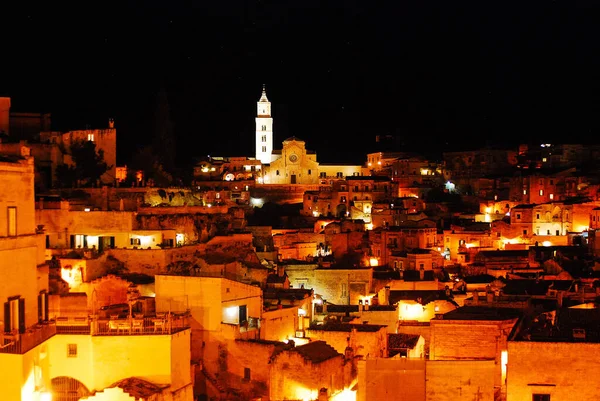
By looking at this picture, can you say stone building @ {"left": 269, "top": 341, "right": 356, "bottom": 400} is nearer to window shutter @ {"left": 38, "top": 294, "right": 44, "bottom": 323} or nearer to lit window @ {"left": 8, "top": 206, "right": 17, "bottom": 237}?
window shutter @ {"left": 38, "top": 294, "right": 44, "bottom": 323}

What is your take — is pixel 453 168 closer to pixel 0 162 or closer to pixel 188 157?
pixel 188 157

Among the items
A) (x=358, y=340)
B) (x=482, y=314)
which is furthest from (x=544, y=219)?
(x=482, y=314)

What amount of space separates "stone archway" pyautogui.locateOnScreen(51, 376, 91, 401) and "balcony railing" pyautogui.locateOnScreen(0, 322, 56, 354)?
97 centimetres

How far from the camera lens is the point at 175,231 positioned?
2656 centimetres

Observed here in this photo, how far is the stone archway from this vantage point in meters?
15.0

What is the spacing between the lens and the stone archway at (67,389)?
15.0m

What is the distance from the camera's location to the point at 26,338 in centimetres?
1342

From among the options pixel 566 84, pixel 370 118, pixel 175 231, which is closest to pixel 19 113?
pixel 175 231

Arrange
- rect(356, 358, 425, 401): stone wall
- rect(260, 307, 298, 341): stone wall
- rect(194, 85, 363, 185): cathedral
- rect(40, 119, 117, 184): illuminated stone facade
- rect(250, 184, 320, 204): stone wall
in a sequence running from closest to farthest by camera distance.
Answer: rect(356, 358, 425, 401): stone wall
rect(260, 307, 298, 341): stone wall
rect(40, 119, 117, 184): illuminated stone facade
rect(250, 184, 320, 204): stone wall
rect(194, 85, 363, 185): cathedral

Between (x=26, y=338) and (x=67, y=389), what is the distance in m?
2.14

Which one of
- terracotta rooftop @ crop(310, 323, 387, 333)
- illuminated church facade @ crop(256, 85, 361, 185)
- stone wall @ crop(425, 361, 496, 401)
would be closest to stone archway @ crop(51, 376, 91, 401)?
stone wall @ crop(425, 361, 496, 401)

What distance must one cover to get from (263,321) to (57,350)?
22.2ft

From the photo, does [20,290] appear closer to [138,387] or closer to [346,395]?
[138,387]

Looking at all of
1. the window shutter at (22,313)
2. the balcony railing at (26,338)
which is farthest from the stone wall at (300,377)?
the window shutter at (22,313)
